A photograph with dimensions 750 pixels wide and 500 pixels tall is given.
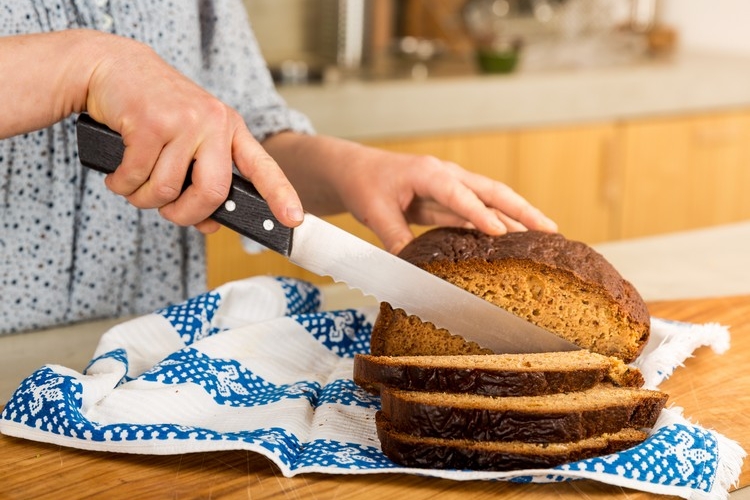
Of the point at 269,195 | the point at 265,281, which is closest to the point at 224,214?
the point at 269,195

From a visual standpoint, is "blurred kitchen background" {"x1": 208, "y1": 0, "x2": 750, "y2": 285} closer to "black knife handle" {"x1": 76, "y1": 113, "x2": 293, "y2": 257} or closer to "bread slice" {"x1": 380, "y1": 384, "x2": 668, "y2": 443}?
"black knife handle" {"x1": 76, "y1": 113, "x2": 293, "y2": 257}

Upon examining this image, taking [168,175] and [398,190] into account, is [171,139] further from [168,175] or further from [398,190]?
[398,190]

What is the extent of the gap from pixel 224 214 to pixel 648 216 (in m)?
2.89

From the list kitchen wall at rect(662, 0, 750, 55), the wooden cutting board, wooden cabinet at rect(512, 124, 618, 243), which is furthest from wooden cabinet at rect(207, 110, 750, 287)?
the wooden cutting board

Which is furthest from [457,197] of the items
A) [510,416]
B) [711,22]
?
[711,22]

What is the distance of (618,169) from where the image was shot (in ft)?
12.1

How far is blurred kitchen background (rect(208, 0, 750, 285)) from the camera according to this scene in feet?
10.7

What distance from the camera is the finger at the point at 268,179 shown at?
4.05 ft

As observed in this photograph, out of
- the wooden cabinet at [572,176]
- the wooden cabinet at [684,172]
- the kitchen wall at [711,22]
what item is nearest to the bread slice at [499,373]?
the wooden cabinet at [572,176]

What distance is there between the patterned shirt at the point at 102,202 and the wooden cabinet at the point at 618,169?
1266 millimetres

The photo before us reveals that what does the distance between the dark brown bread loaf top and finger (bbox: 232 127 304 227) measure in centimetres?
28

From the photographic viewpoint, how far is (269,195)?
124cm

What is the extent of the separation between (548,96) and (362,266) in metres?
2.37

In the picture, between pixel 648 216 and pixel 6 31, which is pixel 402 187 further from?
pixel 648 216
